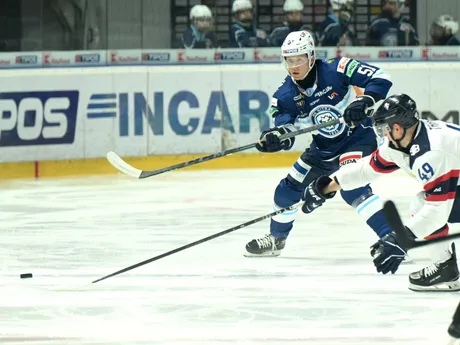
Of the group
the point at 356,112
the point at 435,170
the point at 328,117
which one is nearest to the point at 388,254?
Answer: the point at 435,170

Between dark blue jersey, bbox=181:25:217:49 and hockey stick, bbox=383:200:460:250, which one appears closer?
hockey stick, bbox=383:200:460:250

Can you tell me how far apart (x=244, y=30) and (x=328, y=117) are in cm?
416

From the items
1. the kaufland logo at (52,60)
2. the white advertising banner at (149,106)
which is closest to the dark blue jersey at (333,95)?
the white advertising banner at (149,106)

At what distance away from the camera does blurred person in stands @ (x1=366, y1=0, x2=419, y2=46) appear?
9969 mm

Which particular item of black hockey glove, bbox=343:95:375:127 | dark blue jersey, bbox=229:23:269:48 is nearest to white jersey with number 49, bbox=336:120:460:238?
black hockey glove, bbox=343:95:375:127

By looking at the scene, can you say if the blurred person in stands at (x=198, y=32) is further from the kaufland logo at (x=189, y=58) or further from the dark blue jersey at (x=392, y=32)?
the dark blue jersey at (x=392, y=32)

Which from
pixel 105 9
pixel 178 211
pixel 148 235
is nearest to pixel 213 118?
pixel 105 9

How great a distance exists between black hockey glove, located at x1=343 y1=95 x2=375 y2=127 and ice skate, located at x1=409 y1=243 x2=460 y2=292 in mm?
861

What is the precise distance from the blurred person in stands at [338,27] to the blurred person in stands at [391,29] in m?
0.17

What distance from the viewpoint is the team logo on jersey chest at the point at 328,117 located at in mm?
5781

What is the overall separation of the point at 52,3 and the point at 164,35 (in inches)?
37.6

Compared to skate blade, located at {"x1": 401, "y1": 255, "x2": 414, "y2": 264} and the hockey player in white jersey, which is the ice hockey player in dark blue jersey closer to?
skate blade, located at {"x1": 401, "y1": 255, "x2": 414, "y2": 264}

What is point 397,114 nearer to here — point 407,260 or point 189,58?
point 407,260

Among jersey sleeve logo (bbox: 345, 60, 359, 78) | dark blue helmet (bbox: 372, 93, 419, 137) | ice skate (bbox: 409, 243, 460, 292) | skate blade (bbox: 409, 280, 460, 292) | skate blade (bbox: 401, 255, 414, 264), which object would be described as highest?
jersey sleeve logo (bbox: 345, 60, 359, 78)
